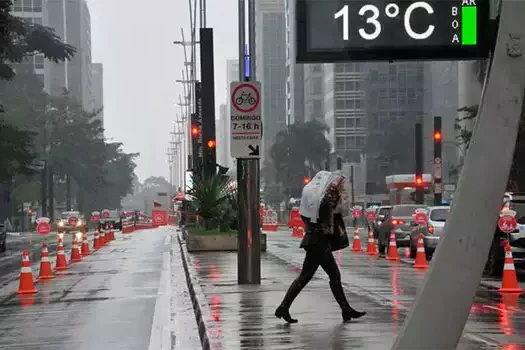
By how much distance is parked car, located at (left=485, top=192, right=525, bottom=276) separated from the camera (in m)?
21.4

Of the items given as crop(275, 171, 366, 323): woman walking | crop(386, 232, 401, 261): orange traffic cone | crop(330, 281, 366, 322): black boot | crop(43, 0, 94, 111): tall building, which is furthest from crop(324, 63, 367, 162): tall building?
crop(275, 171, 366, 323): woman walking

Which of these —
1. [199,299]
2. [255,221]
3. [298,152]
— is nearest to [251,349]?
[199,299]

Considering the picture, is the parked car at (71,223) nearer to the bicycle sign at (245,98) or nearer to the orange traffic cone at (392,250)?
the orange traffic cone at (392,250)

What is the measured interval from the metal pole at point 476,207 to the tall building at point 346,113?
107852 millimetres

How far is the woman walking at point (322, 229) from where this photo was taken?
11.9m

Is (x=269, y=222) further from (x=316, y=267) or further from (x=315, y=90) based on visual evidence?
(x=315, y=90)

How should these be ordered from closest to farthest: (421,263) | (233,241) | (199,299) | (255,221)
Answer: (199,299) < (255,221) < (421,263) < (233,241)

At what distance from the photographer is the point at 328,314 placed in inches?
513

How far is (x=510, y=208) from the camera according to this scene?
22141 millimetres

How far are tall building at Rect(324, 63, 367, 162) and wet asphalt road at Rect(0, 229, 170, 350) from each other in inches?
3539

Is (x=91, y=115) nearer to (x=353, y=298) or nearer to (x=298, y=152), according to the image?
(x=298, y=152)

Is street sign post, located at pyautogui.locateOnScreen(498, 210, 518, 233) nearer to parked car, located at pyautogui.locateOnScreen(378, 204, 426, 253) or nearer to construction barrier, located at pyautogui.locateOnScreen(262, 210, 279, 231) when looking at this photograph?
parked car, located at pyautogui.locateOnScreen(378, 204, 426, 253)

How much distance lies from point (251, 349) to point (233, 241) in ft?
75.7

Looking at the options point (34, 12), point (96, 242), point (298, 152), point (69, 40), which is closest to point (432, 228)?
point (96, 242)
